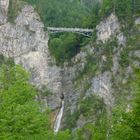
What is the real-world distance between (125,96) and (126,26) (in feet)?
46.8

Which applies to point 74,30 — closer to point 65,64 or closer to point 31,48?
point 65,64

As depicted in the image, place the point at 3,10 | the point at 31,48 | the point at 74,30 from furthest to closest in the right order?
the point at 74,30
the point at 3,10
the point at 31,48

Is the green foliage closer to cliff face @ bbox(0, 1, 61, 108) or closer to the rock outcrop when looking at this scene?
cliff face @ bbox(0, 1, 61, 108)

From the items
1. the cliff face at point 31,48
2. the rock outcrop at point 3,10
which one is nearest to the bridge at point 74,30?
the cliff face at point 31,48

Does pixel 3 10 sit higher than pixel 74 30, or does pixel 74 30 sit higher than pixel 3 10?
pixel 3 10

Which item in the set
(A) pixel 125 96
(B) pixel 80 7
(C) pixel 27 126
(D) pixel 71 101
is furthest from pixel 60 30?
(C) pixel 27 126

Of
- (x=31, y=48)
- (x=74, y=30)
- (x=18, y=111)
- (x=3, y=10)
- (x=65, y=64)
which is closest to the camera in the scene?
(x=18, y=111)

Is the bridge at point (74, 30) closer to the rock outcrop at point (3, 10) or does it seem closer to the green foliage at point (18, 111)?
the rock outcrop at point (3, 10)

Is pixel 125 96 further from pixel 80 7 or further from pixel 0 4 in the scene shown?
pixel 80 7

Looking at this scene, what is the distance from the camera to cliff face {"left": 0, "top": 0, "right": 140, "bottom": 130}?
77.6 metres

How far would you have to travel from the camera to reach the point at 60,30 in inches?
3617

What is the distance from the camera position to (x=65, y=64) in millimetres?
87062

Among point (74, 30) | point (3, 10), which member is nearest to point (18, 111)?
point (3, 10)

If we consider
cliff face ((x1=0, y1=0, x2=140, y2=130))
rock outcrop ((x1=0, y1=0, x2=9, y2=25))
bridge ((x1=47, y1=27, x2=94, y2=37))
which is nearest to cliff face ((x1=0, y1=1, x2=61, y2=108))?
cliff face ((x1=0, y1=0, x2=140, y2=130))
